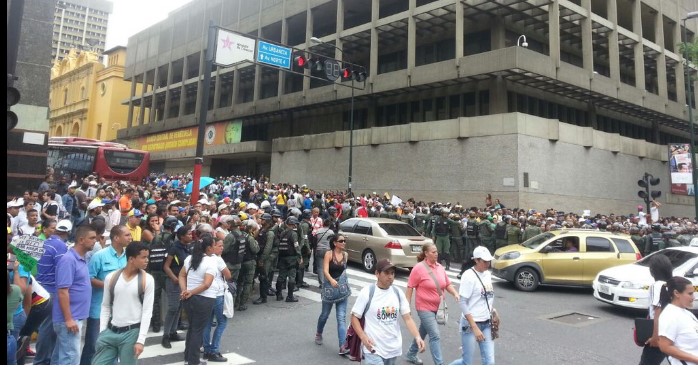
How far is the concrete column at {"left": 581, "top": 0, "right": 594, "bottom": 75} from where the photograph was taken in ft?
80.9

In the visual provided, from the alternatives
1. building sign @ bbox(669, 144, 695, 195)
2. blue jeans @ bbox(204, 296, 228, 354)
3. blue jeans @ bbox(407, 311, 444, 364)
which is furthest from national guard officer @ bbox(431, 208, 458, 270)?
building sign @ bbox(669, 144, 695, 195)

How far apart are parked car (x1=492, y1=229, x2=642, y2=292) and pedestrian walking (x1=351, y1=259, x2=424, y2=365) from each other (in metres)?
7.52

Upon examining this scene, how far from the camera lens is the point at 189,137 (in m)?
41.9

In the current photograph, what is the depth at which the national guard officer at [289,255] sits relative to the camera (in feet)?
29.6

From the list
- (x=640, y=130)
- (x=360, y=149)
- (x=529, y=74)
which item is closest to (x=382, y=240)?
(x=529, y=74)

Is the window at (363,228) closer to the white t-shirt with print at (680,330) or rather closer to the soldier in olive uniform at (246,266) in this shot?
the soldier in olive uniform at (246,266)

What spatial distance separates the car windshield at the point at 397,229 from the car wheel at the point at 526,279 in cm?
299

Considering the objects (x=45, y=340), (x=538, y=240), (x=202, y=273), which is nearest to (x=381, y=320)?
(x=202, y=273)

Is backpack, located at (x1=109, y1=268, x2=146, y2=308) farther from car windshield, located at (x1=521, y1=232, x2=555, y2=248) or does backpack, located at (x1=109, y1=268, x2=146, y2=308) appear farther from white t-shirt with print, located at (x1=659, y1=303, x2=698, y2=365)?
car windshield, located at (x1=521, y1=232, x2=555, y2=248)

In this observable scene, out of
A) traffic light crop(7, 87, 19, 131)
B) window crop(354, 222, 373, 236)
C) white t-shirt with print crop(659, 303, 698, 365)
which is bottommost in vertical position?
white t-shirt with print crop(659, 303, 698, 365)

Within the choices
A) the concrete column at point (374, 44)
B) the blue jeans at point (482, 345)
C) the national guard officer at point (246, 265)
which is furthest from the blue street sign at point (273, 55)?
the concrete column at point (374, 44)

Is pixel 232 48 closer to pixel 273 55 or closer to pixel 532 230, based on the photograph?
pixel 273 55

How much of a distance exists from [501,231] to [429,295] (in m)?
9.50

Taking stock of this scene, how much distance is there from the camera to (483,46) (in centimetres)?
2606
